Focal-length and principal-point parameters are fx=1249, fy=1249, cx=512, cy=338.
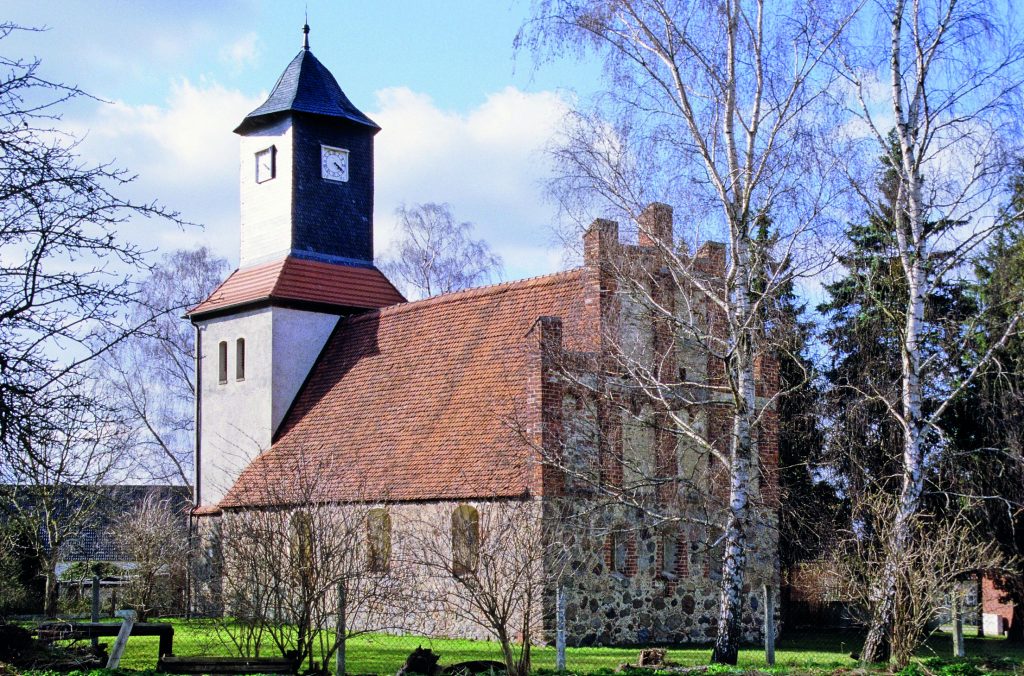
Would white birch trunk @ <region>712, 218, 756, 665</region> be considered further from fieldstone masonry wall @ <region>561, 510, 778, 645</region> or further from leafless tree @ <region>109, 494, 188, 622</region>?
leafless tree @ <region>109, 494, 188, 622</region>

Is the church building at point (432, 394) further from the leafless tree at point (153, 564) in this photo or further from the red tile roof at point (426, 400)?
the leafless tree at point (153, 564)

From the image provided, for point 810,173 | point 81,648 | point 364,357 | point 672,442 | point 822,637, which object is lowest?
point 822,637

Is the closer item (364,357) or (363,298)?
(364,357)

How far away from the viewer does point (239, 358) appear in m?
31.8

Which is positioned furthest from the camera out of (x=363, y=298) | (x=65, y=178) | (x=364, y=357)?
(x=363, y=298)

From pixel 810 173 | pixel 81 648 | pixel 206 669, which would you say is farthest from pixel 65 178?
pixel 810 173

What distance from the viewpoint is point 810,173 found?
18.7 meters

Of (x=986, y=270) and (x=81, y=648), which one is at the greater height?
(x=986, y=270)

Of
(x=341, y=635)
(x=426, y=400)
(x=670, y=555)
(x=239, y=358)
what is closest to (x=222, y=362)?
(x=239, y=358)

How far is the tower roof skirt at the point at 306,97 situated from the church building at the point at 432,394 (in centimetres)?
6

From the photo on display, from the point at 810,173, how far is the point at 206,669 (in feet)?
36.4

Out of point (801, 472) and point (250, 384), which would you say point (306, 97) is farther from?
point (801, 472)

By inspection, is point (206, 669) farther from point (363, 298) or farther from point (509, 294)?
point (363, 298)

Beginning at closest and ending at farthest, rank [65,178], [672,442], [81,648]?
[65,178]
[81,648]
[672,442]
